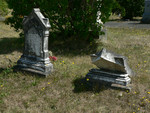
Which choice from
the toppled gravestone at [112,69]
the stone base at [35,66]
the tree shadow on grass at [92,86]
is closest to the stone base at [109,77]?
the toppled gravestone at [112,69]

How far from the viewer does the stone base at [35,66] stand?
612 cm

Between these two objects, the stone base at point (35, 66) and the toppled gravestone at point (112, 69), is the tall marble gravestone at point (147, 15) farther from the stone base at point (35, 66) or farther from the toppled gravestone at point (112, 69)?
the stone base at point (35, 66)

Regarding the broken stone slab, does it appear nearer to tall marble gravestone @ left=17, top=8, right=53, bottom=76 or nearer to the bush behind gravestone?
tall marble gravestone @ left=17, top=8, right=53, bottom=76

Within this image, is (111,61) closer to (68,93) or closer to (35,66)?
(68,93)

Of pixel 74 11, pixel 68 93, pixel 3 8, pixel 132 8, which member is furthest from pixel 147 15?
pixel 68 93

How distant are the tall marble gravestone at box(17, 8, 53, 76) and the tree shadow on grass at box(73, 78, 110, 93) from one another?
47.4 inches

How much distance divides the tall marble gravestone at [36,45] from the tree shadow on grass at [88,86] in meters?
1.20

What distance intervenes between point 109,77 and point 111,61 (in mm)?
484

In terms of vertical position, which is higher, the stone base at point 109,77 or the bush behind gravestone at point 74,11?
the bush behind gravestone at point 74,11

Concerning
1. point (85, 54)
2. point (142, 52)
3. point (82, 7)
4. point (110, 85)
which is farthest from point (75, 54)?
point (110, 85)

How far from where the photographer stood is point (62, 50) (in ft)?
29.6

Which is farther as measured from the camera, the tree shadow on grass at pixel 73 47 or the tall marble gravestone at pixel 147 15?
the tall marble gravestone at pixel 147 15

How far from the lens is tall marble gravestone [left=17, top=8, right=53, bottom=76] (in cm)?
611

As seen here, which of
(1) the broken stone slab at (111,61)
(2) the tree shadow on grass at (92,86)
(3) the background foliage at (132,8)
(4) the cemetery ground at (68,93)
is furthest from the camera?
(3) the background foliage at (132,8)
